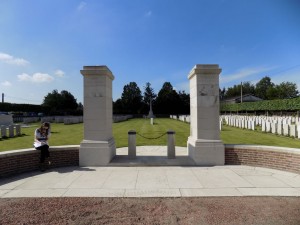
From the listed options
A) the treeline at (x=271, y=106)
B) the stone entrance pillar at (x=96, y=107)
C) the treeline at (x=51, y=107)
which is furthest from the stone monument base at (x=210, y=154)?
the treeline at (x=51, y=107)

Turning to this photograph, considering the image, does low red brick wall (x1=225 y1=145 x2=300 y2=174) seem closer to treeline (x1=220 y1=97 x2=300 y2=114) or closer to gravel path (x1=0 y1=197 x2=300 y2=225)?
gravel path (x1=0 y1=197 x2=300 y2=225)

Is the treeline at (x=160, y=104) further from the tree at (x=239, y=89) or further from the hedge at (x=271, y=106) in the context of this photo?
the tree at (x=239, y=89)

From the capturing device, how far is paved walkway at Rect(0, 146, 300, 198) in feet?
16.3

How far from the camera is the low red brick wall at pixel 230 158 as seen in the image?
20.9ft

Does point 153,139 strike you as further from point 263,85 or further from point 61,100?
point 263,85

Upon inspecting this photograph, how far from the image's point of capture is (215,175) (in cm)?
636

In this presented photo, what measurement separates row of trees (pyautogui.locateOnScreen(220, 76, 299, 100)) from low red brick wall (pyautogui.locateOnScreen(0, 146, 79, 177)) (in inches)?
3515

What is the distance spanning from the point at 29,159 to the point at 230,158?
6.63 meters

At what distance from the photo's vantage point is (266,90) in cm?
10231

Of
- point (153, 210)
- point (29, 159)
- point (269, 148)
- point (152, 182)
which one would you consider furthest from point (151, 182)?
point (269, 148)

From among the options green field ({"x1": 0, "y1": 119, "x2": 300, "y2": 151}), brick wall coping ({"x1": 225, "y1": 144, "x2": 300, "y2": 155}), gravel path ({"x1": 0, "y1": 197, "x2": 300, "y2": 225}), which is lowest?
gravel path ({"x1": 0, "y1": 197, "x2": 300, "y2": 225})

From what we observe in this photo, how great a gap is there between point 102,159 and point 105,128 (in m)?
1.07

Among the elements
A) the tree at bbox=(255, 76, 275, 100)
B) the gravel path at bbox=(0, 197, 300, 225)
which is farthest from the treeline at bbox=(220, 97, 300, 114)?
the tree at bbox=(255, 76, 275, 100)

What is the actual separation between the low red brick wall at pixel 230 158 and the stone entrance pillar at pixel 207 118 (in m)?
0.49
